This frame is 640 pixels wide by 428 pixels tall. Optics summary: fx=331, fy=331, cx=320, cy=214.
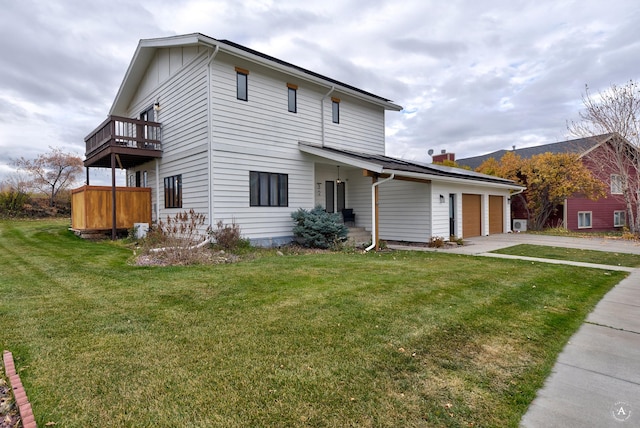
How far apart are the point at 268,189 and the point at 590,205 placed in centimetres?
2023

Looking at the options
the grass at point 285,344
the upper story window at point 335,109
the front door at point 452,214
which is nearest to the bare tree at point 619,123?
the front door at point 452,214

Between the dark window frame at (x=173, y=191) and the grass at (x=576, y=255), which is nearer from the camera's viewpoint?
the grass at (x=576, y=255)

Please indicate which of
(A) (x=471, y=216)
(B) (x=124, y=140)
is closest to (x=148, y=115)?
(B) (x=124, y=140)

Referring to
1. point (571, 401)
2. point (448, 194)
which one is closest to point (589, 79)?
point (448, 194)

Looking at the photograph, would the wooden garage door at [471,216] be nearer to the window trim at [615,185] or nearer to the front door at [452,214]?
the front door at [452,214]

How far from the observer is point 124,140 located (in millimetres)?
11766

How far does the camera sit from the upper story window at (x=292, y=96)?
12.3 m

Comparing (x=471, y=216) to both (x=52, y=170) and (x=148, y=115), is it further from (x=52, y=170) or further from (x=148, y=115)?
(x=52, y=170)

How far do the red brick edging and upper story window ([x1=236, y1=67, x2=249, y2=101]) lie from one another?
9545mm

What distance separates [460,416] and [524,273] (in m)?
5.81

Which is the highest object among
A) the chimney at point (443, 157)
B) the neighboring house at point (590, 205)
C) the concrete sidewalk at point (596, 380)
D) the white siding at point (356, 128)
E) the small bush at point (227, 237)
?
the chimney at point (443, 157)

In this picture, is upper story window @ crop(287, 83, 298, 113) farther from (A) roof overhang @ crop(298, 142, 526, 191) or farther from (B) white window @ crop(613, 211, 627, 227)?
(B) white window @ crop(613, 211, 627, 227)

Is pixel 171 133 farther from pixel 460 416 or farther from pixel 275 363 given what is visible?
pixel 460 416

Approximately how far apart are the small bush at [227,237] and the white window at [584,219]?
66.8 feet
